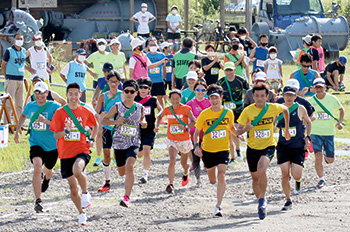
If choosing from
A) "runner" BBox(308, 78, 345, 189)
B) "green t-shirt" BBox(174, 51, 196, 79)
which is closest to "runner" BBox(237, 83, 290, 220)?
"runner" BBox(308, 78, 345, 189)

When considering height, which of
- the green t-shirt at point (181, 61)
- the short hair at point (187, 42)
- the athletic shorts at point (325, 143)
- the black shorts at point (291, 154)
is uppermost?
the short hair at point (187, 42)

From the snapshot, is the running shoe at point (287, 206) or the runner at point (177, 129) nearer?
the running shoe at point (287, 206)

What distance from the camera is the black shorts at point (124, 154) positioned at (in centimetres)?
981

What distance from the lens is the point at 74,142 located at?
902 centimetres

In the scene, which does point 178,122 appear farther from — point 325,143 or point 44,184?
point 325,143

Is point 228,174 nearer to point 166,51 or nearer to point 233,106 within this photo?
point 233,106

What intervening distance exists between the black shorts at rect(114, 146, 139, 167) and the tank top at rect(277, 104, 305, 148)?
199cm

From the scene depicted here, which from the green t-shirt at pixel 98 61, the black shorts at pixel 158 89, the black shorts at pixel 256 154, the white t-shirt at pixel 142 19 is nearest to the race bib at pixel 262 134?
the black shorts at pixel 256 154

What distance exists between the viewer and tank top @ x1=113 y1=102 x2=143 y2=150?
9.85 metres

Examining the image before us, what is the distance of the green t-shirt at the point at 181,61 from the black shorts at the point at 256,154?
6497 mm

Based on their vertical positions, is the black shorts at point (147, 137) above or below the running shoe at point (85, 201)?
above

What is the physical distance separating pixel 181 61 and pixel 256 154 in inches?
264

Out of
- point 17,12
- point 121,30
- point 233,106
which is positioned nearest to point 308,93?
point 233,106

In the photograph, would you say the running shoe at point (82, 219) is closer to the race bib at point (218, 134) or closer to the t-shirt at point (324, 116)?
the race bib at point (218, 134)
